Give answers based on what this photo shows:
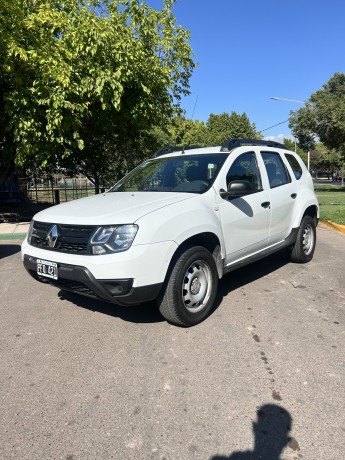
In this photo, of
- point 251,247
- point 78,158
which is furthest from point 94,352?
point 78,158

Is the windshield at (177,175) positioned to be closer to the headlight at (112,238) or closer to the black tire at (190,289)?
the black tire at (190,289)

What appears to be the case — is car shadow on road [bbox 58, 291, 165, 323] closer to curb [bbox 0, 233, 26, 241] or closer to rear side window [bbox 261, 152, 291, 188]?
rear side window [bbox 261, 152, 291, 188]

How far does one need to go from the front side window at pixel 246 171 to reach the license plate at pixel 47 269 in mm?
2096

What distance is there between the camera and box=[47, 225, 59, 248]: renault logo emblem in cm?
369

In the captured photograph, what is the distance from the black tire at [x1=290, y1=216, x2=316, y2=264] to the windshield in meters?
2.12

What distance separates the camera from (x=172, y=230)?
3525mm

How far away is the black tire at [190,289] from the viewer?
3602 mm

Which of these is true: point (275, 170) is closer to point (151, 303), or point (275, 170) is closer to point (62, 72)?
point (151, 303)

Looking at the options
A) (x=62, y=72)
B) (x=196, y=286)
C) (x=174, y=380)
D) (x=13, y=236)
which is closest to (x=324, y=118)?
(x=62, y=72)

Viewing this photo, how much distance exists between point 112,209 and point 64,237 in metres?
0.52

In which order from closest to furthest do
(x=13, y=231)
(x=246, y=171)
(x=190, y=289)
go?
1. (x=190, y=289)
2. (x=246, y=171)
3. (x=13, y=231)

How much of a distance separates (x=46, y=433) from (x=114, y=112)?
1029 cm

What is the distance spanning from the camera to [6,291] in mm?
5297

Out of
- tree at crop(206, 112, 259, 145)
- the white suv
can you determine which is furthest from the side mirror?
tree at crop(206, 112, 259, 145)
